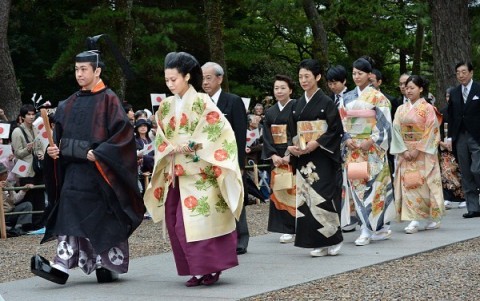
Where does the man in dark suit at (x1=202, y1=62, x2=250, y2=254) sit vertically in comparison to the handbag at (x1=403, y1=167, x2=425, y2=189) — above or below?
above

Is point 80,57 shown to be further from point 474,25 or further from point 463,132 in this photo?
point 474,25

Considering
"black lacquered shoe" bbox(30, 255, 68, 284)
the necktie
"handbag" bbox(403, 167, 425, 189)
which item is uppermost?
the necktie

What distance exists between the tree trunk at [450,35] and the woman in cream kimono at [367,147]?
7.65 metres

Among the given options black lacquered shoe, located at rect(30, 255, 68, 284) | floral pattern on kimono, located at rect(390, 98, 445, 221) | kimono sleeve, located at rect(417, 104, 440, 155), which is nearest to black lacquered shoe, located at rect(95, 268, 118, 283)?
black lacquered shoe, located at rect(30, 255, 68, 284)

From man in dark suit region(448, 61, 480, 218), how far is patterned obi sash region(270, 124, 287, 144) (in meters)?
3.56

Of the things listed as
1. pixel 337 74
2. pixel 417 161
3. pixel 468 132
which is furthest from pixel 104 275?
pixel 468 132

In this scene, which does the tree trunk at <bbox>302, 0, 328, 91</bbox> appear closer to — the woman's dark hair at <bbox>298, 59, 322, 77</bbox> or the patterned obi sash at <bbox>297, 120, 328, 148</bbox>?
the woman's dark hair at <bbox>298, 59, 322, 77</bbox>

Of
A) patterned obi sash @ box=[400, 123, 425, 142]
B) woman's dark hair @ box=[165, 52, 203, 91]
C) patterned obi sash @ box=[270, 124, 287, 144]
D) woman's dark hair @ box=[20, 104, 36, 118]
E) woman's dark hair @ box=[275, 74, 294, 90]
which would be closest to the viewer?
woman's dark hair @ box=[165, 52, 203, 91]

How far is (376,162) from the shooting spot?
10508 mm

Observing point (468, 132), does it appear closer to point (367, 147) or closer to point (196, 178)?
point (367, 147)

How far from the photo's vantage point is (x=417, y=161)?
11.7 metres

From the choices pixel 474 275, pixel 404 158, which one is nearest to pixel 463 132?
pixel 404 158

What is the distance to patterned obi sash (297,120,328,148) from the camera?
9352 millimetres

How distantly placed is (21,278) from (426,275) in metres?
3.76
